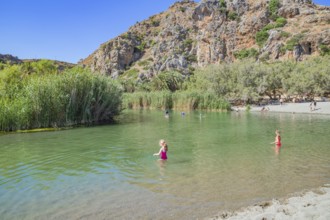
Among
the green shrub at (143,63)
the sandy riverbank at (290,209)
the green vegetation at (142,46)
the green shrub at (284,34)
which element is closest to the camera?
the sandy riverbank at (290,209)

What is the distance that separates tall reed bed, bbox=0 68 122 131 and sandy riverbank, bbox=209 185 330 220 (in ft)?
89.6

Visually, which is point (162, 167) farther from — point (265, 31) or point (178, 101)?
point (265, 31)

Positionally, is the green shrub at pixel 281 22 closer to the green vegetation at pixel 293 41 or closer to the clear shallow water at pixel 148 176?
the green vegetation at pixel 293 41

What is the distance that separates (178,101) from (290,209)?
58.7 metres

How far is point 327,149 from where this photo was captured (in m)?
19.7

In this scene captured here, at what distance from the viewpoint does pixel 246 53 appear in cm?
Answer: 12938

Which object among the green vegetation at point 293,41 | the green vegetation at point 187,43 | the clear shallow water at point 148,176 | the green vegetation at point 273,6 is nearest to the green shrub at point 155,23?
the green vegetation at point 187,43

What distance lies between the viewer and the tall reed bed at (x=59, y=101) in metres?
31.0

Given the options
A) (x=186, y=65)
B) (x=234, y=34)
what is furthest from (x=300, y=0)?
(x=186, y=65)

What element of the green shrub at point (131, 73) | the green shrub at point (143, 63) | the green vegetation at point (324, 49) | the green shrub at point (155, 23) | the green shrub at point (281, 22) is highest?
the green shrub at point (155, 23)

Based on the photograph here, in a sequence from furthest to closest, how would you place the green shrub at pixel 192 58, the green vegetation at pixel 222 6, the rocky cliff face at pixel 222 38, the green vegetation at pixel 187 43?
1. the green vegetation at pixel 222 6
2. the green vegetation at pixel 187 43
3. the green shrub at pixel 192 58
4. the rocky cliff face at pixel 222 38

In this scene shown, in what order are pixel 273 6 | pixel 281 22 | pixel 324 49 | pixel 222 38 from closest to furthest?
pixel 324 49, pixel 281 22, pixel 222 38, pixel 273 6

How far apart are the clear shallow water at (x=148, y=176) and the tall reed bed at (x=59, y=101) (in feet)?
25.0

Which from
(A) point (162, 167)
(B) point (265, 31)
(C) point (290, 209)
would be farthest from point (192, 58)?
(C) point (290, 209)
